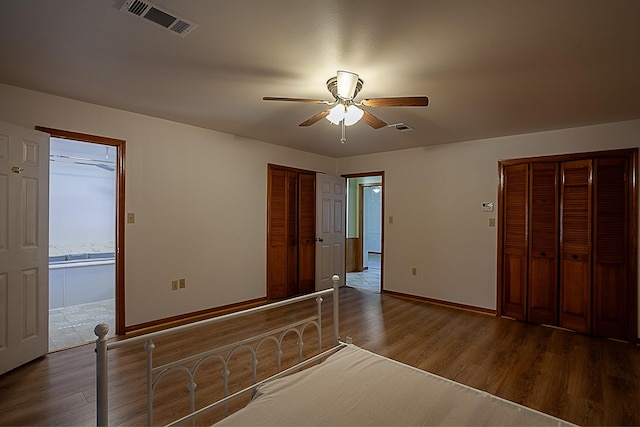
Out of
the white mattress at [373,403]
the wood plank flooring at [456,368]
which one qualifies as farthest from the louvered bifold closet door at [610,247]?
the white mattress at [373,403]

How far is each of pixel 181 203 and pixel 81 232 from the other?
319 cm

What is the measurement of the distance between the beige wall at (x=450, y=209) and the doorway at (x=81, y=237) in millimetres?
4077

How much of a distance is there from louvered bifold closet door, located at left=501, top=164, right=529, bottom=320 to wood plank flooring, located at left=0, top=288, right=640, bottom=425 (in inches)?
11.1

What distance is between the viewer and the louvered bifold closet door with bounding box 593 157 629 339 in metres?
3.52

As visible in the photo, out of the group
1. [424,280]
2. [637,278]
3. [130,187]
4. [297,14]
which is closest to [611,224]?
[637,278]

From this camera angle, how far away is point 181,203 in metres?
3.94

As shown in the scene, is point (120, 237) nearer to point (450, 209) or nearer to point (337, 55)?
point (337, 55)

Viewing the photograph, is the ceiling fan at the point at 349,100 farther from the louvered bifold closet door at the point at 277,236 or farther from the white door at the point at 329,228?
the white door at the point at 329,228

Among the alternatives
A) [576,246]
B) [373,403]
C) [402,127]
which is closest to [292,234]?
[402,127]

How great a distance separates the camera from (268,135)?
175 inches

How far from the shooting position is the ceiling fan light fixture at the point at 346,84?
89.0 inches

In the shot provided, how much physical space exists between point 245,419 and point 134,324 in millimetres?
2849

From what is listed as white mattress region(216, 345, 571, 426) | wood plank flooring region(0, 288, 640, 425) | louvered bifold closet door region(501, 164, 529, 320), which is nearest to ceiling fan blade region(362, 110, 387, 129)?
white mattress region(216, 345, 571, 426)

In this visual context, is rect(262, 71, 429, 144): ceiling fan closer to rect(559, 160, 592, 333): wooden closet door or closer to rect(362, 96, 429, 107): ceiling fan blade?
rect(362, 96, 429, 107): ceiling fan blade
